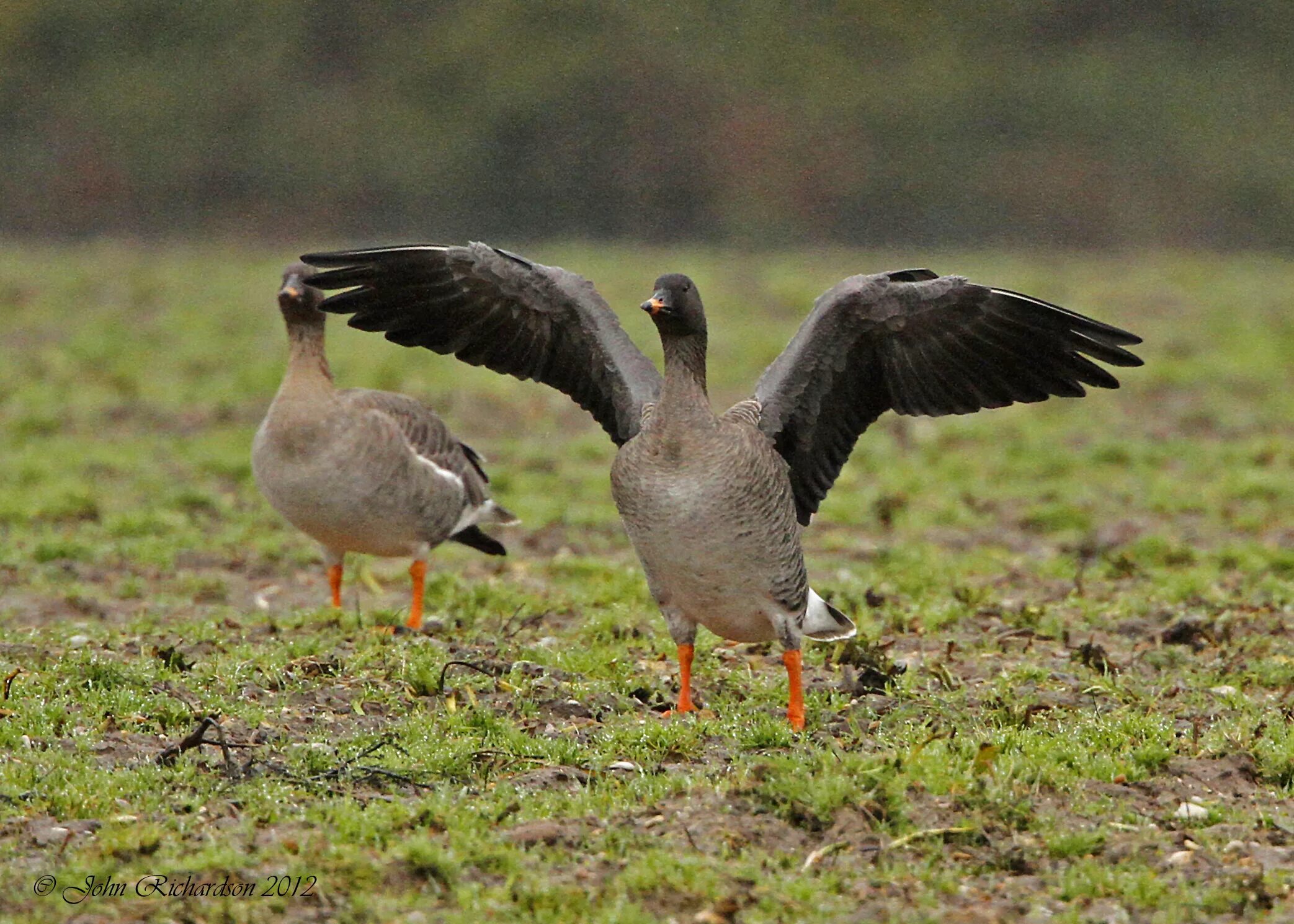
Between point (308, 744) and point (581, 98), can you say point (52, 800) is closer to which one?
point (308, 744)

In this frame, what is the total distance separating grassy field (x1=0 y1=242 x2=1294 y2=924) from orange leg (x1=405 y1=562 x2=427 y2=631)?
9.0 inches

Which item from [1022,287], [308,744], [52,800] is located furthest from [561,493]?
[1022,287]

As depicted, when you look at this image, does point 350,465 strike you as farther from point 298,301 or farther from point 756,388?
point 756,388

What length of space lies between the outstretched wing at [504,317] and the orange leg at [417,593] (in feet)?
5.74

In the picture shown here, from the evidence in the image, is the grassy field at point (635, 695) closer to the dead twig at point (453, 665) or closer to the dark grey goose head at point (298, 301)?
the dead twig at point (453, 665)

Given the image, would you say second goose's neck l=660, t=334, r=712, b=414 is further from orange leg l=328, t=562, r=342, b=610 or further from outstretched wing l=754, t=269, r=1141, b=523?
orange leg l=328, t=562, r=342, b=610

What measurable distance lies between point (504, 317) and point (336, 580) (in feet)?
8.27

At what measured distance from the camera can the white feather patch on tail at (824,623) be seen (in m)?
7.77

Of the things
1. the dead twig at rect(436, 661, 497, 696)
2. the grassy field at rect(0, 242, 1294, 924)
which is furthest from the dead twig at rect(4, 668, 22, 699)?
the dead twig at rect(436, 661, 497, 696)

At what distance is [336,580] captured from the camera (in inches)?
390

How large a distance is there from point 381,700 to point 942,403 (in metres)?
2.98

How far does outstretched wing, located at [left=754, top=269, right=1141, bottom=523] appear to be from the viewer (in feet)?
24.8

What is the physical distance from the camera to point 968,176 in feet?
99.8

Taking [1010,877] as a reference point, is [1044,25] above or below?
above
